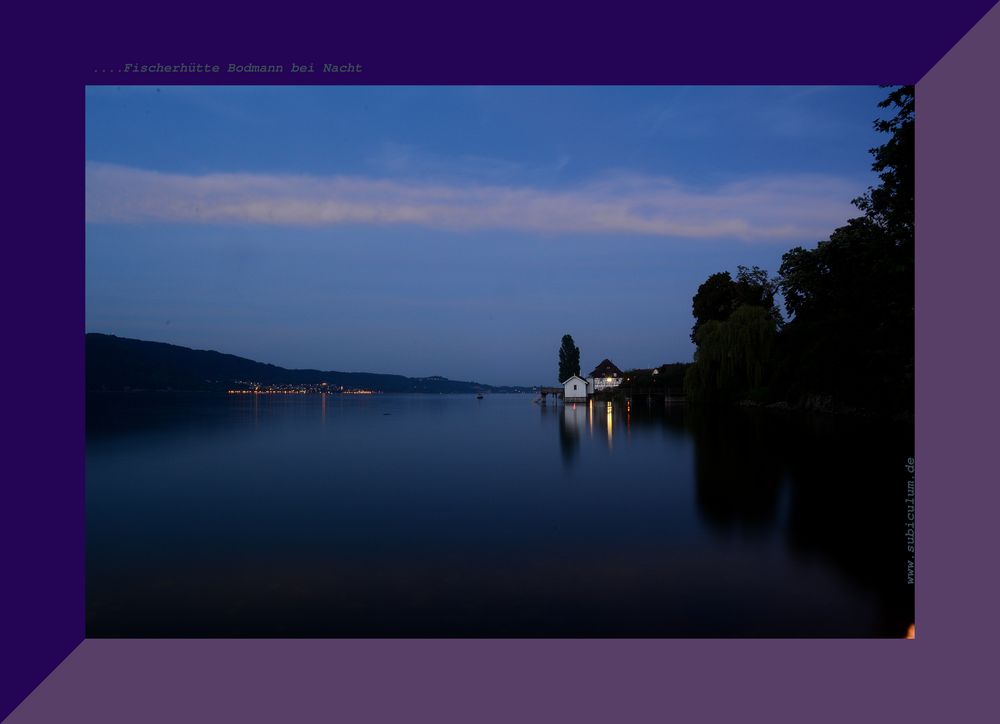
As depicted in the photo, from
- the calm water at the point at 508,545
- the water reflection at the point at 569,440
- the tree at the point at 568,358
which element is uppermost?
the tree at the point at 568,358

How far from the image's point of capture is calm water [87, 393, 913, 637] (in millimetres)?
4801

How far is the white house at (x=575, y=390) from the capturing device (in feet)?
179

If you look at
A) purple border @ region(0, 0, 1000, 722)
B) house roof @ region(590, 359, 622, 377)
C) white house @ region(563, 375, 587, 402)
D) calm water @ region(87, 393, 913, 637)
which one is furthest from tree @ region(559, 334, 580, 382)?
purple border @ region(0, 0, 1000, 722)

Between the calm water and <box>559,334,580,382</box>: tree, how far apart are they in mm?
49196

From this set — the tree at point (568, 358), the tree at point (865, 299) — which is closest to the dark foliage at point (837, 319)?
the tree at point (865, 299)

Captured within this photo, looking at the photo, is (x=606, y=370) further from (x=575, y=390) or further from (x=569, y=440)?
(x=569, y=440)

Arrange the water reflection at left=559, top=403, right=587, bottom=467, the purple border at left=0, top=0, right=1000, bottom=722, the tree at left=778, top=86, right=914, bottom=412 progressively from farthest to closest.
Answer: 1. the water reflection at left=559, top=403, right=587, bottom=467
2. the tree at left=778, top=86, right=914, bottom=412
3. the purple border at left=0, top=0, right=1000, bottom=722

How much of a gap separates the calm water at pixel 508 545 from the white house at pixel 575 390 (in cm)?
3778

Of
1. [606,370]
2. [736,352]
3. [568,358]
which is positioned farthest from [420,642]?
[606,370]

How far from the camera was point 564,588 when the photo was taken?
5516 millimetres

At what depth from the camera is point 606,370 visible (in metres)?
82.5

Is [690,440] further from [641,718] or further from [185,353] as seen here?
[185,353]

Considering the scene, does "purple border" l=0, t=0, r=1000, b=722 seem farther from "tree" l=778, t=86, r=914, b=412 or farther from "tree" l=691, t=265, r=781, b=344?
"tree" l=691, t=265, r=781, b=344

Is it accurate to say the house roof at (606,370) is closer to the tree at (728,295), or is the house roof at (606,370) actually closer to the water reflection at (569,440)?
the tree at (728,295)
